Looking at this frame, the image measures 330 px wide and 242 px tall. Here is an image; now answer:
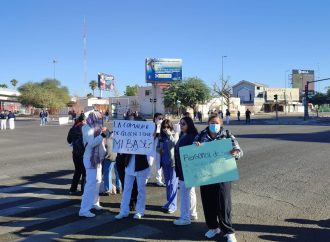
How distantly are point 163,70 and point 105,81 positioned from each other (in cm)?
1813

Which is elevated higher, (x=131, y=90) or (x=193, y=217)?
(x=131, y=90)

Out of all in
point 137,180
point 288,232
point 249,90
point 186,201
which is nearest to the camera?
point 288,232

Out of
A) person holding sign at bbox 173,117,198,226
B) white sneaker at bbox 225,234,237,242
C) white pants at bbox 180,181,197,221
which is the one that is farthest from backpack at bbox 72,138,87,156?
white sneaker at bbox 225,234,237,242

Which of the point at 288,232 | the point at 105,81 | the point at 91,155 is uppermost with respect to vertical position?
the point at 105,81

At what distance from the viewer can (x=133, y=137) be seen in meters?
6.72

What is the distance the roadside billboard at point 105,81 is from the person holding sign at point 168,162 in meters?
77.3

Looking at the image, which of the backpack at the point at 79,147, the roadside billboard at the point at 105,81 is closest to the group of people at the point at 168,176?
the backpack at the point at 79,147

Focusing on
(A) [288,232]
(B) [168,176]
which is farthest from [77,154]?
(A) [288,232]

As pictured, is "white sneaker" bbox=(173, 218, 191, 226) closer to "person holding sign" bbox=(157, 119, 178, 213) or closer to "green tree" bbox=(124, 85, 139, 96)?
"person holding sign" bbox=(157, 119, 178, 213)

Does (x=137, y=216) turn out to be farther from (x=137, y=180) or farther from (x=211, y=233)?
(x=211, y=233)

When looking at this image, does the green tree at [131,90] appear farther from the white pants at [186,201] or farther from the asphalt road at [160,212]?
the white pants at [186,201]

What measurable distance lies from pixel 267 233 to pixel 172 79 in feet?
225

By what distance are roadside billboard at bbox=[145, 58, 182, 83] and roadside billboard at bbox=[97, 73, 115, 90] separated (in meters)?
15.3

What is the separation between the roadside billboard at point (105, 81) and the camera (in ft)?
275
